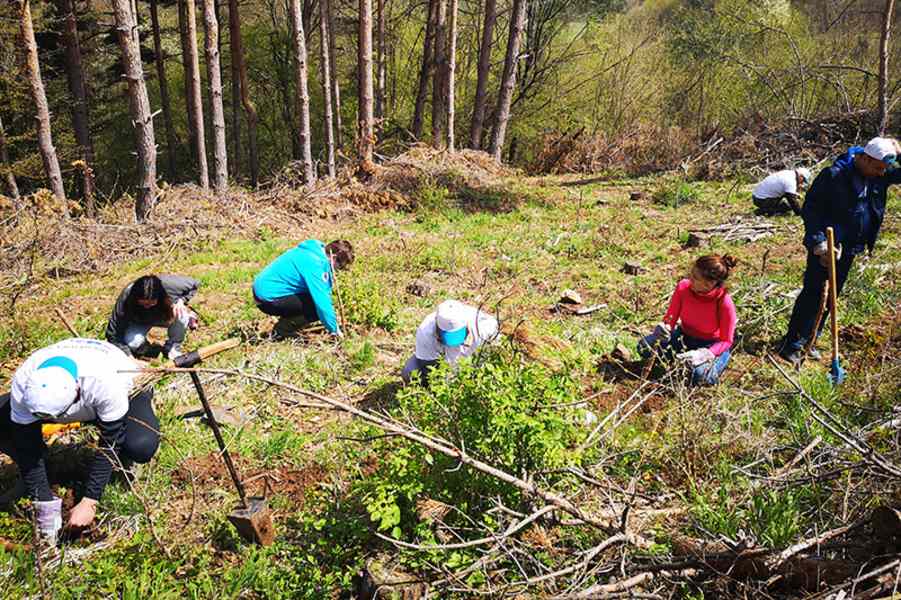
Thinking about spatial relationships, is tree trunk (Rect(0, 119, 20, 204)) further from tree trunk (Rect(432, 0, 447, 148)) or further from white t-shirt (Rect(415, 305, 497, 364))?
white t-shirt (Rect(415, 305, 497, 364))

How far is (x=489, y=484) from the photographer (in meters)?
2.72

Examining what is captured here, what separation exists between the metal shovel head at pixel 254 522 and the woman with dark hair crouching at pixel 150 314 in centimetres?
212

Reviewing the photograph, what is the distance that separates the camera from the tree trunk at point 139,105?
25.2 ft

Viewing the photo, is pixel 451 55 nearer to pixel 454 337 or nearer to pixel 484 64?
pixel 484 64

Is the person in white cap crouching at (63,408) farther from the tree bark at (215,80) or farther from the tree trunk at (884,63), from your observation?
the tree trunk at (884,63)

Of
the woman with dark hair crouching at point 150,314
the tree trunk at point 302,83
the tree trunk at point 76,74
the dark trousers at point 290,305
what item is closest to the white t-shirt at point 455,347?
the dark trousers at point 290,305

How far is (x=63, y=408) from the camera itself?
9.76ft

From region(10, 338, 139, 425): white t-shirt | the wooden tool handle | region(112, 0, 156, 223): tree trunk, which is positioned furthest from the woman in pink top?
region(112, 0, 156, 223): tree trunk

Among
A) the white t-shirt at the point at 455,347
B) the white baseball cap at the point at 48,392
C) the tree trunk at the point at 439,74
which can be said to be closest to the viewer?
the white baseball cap at the point at 48,392

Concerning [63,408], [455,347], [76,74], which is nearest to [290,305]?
[455,347]

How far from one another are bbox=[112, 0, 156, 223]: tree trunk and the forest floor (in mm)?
1555

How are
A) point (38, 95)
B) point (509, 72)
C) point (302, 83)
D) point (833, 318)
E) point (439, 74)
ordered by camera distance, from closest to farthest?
point (833, 318) → point (38, 95) → point (302, 83) → point (509, 72) → point (439, 74)

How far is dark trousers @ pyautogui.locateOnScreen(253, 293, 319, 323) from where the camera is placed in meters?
5.50

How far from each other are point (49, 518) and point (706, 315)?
453cm
